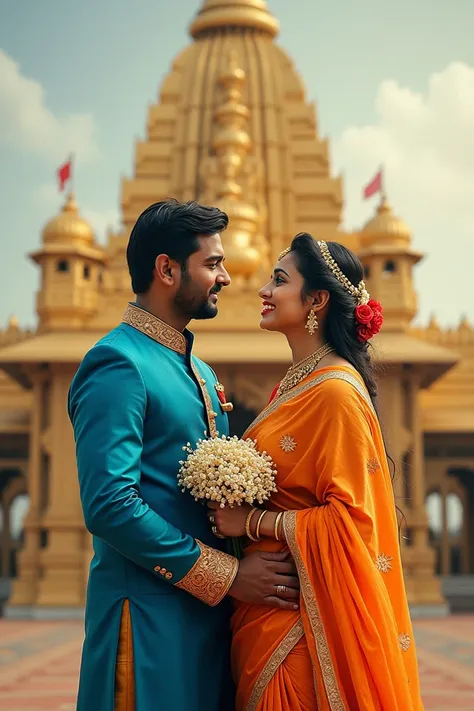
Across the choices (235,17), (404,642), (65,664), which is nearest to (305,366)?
(404,642)

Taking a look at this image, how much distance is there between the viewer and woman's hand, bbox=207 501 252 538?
3.13m

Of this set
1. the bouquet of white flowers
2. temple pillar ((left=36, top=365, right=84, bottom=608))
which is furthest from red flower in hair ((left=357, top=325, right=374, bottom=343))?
temple pillar ((left=36, top=365, right=84, bottom=608))

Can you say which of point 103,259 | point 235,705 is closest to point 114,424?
point 235,705

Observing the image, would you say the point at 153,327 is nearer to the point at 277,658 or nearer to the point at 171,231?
the point at 171,231

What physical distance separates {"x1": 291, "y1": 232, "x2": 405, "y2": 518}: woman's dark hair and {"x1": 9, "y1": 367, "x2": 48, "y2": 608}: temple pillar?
13.4 m

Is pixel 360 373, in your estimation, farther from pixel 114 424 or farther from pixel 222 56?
pixel 222 56

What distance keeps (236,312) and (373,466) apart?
533 inches

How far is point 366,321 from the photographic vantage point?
3420mm

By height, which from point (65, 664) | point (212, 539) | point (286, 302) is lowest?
point (65, 664)

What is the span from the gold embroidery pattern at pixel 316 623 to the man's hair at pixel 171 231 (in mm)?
910

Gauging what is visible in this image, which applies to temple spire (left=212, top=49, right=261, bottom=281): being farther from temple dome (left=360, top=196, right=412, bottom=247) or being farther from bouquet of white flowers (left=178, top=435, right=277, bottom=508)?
bouquet of white flowers (left=178, top=435, right=277, bottom=508)

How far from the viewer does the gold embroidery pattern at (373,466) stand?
3.16 m

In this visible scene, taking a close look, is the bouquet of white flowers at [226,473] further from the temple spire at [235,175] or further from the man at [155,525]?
the temple spire at [235,175]

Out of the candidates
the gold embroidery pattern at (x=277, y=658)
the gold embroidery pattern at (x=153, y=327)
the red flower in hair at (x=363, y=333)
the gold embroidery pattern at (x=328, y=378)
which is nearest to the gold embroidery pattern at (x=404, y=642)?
the gold embroidery pattern at (x=277, y=658)
